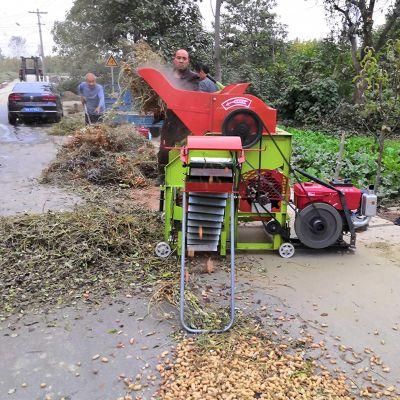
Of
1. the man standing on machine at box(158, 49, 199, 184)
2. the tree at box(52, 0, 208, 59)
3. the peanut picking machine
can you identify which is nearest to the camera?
the peanut picking machine

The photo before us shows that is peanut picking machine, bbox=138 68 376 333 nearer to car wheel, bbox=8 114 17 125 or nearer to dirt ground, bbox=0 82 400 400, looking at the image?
dirt ground, bbox=0 82 400 400

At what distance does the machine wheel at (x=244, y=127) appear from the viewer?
4.46 m

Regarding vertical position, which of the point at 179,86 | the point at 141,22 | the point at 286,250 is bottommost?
the point at 286,250

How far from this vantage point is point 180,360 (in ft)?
9.80

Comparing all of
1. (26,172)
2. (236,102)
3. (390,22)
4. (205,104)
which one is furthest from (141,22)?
(236,102)

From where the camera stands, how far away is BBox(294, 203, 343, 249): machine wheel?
469cm

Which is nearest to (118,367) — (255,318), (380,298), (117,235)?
(255,318)

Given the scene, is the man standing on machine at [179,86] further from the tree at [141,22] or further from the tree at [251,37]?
the tree at [251,37]

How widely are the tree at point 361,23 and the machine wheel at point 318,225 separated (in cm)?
1299

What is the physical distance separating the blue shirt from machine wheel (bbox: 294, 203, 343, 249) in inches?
263

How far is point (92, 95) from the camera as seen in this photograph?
1011cm

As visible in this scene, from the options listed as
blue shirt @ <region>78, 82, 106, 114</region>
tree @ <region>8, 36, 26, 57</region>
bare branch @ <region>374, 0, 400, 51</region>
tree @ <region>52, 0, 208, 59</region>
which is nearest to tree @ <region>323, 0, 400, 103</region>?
bare branch @ <region>374, 0, 400, 51</region>

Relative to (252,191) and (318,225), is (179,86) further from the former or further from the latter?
(318,225)

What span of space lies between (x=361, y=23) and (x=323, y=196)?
1569 cm
